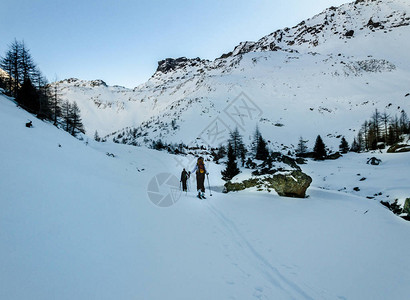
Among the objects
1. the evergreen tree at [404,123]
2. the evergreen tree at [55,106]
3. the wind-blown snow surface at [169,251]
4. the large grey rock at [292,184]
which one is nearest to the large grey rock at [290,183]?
the large grey rock at [292,184]

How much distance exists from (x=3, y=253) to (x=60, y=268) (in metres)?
0.68

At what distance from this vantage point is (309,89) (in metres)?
86.8

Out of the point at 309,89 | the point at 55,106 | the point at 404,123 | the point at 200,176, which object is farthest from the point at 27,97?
the point at 309,89

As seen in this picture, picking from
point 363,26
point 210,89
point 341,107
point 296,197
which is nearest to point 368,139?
point 341,107

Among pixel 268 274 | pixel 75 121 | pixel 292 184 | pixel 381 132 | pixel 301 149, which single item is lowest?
pixel 292 184

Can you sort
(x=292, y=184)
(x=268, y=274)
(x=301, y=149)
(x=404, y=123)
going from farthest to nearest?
(x=301, y=149), (x=404, y=123), (x=292, y=184), (x=268, y=274)

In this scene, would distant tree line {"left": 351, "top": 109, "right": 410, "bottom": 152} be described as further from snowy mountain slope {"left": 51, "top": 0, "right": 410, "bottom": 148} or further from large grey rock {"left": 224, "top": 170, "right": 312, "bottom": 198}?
large grey rock {"left": 224, "top": 170, "right": 312, "bottom": 198}

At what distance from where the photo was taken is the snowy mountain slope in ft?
215

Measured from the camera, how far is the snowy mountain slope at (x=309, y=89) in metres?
65.6

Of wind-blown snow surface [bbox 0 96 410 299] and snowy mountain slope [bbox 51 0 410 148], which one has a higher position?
snowy mountain slope [bbox 51 0 410 148]

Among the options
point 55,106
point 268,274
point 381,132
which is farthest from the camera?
point 381,132

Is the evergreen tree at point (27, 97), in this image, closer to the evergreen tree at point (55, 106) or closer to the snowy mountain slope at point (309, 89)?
the evergreen tree at point (55, 106)

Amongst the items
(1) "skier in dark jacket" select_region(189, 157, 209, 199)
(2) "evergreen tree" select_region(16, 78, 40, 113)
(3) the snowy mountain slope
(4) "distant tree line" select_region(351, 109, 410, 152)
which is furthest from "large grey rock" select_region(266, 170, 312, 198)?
(3) the snowy mountain slope

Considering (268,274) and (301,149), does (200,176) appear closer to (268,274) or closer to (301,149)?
(268,274)
